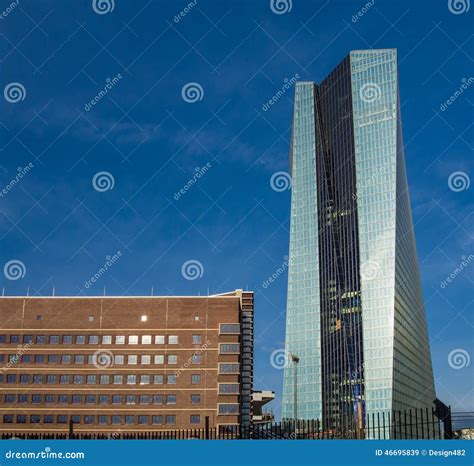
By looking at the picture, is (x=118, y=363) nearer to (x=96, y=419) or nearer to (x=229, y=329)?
(x=96, y=419)

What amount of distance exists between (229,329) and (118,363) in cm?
1514

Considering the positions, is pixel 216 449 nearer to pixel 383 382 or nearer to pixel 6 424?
pixel 6 424

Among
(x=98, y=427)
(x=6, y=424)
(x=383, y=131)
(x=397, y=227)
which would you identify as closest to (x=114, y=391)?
(x=98, y=427)

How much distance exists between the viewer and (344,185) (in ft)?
471

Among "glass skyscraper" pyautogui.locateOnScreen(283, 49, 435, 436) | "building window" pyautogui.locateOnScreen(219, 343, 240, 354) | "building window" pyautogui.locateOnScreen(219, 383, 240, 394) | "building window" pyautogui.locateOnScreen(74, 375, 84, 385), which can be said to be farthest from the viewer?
"glass skyscraper" pyautogui.locateOnScreen(283, 49, 435, 436)

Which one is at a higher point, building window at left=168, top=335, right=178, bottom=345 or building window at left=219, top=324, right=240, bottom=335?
building window at left=219, top=324, right=240, bottom=335

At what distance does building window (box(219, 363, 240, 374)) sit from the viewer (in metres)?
82.3

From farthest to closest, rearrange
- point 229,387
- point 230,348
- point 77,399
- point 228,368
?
1. point 230,348
2. point 77,399
3. point 228,368
4. point 229,387

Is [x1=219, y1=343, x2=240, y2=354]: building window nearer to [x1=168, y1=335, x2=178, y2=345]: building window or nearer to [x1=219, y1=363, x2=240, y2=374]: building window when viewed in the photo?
[x1=219, y1=363, x2=240, y2=374]: building window

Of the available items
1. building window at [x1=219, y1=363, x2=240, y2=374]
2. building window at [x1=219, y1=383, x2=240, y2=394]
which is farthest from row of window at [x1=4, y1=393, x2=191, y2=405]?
building window at [x1=219, y1=363, x2=240, y2=374]

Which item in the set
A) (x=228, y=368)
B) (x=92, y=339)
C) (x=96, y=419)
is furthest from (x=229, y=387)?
(x=92, y=339)

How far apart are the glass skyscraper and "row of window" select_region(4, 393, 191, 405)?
5589 centimetres

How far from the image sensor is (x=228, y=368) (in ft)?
271

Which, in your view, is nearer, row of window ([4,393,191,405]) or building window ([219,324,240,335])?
row of window ([4,393,191,405])
